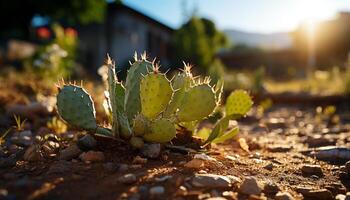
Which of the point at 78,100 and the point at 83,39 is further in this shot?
the point at 83,39

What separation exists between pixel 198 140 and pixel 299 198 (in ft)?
3.06

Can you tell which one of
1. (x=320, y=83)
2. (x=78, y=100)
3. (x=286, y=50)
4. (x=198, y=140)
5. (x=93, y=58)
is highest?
(x=286, y=50)

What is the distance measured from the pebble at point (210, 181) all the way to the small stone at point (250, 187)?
7cm

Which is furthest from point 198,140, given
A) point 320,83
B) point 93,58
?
point 93,58

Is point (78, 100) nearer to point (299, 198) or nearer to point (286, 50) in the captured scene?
point (299, 198)

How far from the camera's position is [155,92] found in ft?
8.40

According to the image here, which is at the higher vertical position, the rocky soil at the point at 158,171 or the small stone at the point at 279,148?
the small stone at the point at 279,148

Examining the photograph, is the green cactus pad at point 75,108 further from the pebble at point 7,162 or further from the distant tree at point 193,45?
the distant tree at point 193,45

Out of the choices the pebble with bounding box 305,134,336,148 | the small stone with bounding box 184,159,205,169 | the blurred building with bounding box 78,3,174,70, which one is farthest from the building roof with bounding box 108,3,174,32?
the small stone with bounding box 184,159,205,169

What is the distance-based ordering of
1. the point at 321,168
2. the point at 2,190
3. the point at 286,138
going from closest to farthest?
the point at 2,190 → the point at 321,168 → the point at 286,138

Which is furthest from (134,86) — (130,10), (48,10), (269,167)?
(130,10)

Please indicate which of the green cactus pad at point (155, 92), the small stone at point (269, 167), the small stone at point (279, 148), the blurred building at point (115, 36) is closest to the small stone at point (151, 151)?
the green cactus pad at point (155, 92)

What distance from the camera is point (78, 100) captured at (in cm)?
270

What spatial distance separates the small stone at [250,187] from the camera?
218cm
